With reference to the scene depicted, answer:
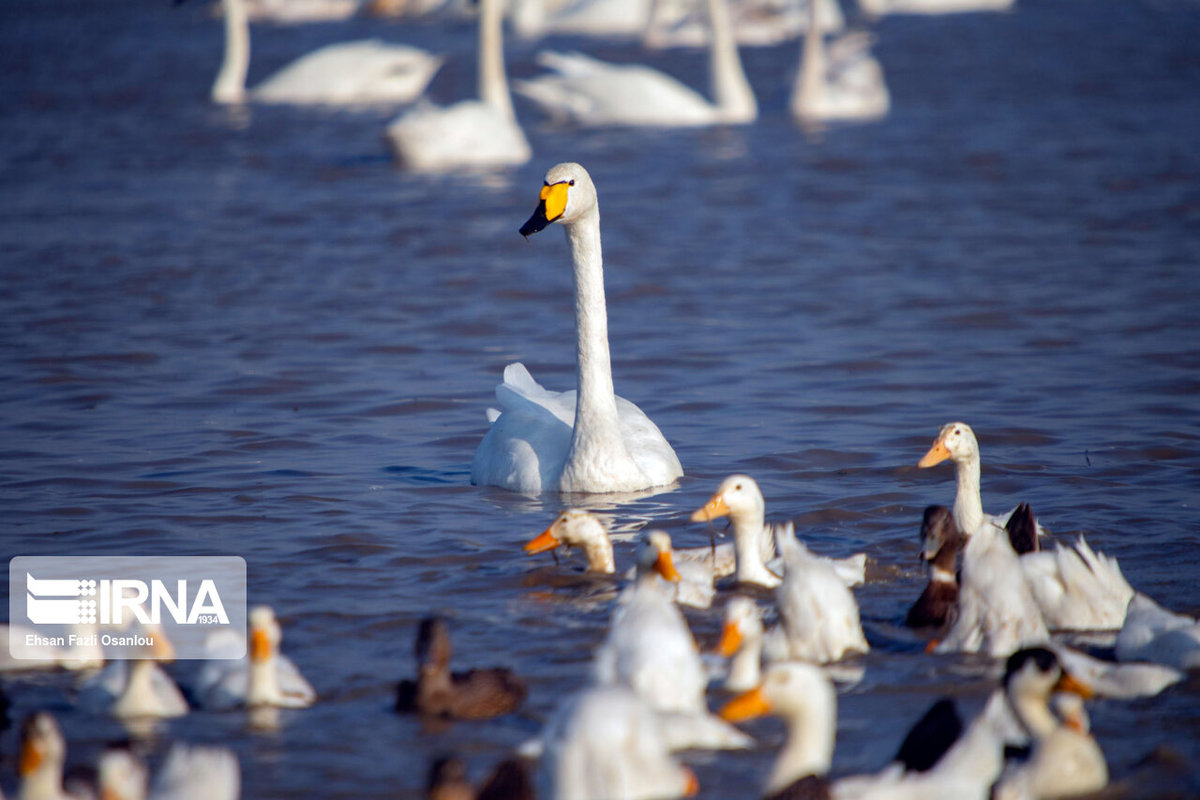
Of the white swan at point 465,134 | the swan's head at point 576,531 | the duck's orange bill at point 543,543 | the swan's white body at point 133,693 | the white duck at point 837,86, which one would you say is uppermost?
the white duck at point 837,86

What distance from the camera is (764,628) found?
668 cm

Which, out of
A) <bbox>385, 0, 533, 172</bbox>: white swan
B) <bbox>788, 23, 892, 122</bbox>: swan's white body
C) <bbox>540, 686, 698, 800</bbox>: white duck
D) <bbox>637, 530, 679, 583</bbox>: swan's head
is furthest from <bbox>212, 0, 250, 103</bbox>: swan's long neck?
<bbox>540, 686, 698, 800</bbox>: white duck

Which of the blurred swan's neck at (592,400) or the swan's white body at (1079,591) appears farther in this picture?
the blurred swan's neck at (592,400)

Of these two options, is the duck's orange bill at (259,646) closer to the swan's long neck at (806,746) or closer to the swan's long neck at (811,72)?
the swan's long neck at (806,746)

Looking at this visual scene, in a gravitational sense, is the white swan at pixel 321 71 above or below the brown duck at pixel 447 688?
above

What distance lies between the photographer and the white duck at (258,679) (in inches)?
223

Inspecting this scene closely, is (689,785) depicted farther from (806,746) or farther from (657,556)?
(657,556)

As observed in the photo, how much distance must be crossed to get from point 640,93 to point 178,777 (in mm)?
19096

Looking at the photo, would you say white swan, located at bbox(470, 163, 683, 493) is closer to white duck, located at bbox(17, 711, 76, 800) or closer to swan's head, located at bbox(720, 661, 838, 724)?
swan's head, located at bbox(720, 661, 838, 724)

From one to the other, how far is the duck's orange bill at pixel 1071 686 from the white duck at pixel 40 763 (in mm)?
2974

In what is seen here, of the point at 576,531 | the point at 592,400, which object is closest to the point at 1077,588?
the point at 576,531

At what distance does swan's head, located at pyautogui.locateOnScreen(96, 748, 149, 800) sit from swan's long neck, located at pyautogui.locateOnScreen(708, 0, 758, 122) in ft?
63.9

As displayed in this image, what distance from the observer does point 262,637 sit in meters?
5.61

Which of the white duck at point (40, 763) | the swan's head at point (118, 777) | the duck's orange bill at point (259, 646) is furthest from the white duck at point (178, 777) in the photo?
the duck's orange bill at point (259, 646)
